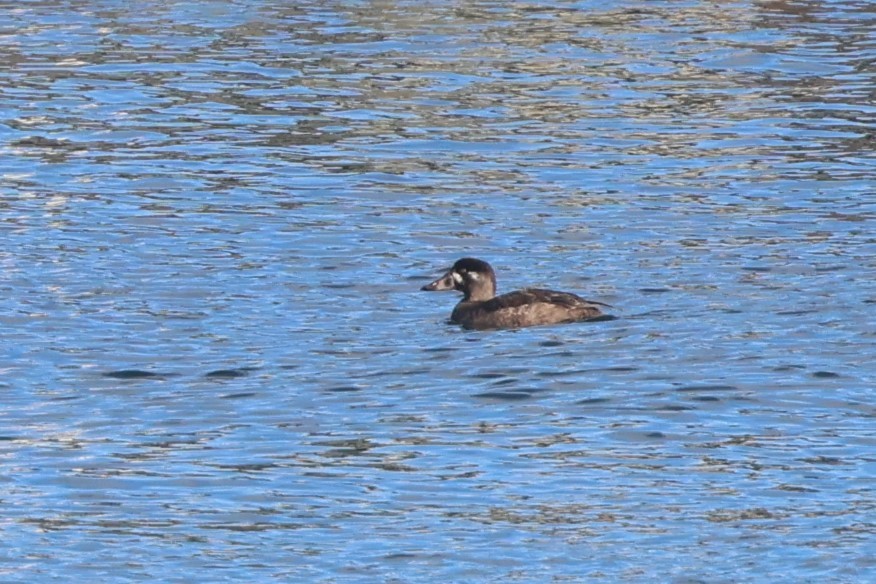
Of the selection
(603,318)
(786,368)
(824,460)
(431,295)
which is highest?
(824,460)

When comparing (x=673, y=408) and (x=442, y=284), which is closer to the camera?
(x=673, y=408)

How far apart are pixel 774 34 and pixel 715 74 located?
10.1 feet

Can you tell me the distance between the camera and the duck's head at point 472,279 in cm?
1830

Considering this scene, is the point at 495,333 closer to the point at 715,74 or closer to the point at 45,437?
the point at 45,437

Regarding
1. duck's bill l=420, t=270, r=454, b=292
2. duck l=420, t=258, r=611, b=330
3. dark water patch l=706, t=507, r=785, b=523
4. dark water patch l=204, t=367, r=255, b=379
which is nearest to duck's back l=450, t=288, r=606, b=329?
duck l=420, t=258, r=611, b=330

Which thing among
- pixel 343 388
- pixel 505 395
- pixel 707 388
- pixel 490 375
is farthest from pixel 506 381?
pixel 707 388

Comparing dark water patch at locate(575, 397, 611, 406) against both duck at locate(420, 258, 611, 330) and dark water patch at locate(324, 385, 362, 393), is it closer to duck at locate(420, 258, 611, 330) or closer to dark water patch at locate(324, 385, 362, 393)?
dark water patch at locate(324, 385, 362, 393)

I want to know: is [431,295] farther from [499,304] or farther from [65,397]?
[65,397]

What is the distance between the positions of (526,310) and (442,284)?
44.8 inches

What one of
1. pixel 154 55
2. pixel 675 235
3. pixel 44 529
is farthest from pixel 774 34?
pixel 44 529

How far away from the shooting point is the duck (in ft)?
57.2

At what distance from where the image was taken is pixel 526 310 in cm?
1764

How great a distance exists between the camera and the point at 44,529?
1240cm

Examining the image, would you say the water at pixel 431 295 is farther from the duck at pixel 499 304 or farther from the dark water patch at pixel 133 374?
the duck at pixel 499 304
